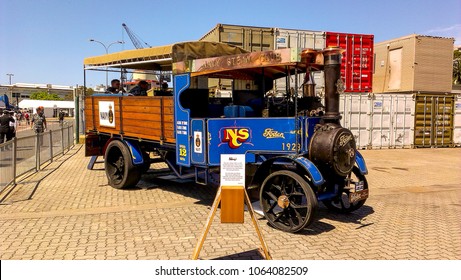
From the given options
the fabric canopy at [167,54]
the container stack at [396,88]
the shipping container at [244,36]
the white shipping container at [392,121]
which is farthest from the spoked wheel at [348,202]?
the white shipping container at [392,121]

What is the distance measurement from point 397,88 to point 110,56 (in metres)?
15.1

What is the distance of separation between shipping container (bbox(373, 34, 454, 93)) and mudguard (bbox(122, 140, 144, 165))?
47.4ft

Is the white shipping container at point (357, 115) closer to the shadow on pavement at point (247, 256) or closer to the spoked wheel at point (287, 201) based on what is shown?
the spoked wheel at point (287, 201)

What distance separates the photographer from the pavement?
180 inches

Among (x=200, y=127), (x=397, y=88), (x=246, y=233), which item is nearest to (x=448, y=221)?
(x=246, y=233)

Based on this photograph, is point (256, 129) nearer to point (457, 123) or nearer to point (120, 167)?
point (120, 167)

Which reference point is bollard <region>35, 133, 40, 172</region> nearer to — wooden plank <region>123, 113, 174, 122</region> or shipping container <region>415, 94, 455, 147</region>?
wooden plank <region>123, 113, 174, 122</region>

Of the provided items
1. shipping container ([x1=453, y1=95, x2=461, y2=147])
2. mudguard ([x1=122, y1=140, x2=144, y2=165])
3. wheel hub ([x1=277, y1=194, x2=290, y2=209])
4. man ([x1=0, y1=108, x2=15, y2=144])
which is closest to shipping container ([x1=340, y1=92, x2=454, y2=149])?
shipping container ([x1=453, y1=95, x2=461, y2=147])

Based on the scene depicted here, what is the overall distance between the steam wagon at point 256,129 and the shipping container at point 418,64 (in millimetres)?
12947

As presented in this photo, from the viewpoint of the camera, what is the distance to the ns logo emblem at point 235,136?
5.78 metres

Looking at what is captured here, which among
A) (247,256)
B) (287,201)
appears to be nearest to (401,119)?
(287,201)

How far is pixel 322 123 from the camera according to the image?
5.45m

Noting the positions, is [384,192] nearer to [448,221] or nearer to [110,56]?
[448,221]

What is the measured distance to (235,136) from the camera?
19.3 feet
